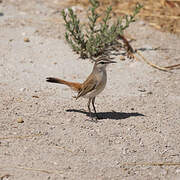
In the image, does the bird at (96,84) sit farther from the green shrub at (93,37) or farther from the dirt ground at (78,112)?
the green shrub at (93,37)

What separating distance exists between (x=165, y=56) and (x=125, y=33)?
1452mm

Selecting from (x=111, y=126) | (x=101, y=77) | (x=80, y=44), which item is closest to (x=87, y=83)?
(x=101, y=77)

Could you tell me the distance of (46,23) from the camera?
11.2 metres

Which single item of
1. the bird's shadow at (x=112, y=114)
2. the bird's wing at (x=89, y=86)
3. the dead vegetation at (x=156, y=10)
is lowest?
the bird's shadow at (x=112, y=114)

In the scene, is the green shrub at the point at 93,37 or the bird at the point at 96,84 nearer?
the bird at the point at 96,84

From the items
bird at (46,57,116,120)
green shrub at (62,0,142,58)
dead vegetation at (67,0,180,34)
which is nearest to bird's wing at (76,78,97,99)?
bird at (46,57,116,120)

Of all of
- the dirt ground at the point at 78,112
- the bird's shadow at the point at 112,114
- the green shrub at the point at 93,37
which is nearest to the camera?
the dirt ground at the point at 78,112

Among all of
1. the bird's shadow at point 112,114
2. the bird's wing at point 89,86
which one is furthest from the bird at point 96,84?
the bird's shadow at point 112,114

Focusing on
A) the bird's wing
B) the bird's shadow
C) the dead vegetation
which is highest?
the bird's wing

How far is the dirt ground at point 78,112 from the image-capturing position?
584 centimetres

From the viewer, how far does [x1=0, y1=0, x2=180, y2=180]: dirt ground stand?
584 cm

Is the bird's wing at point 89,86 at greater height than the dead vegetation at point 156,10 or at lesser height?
greater

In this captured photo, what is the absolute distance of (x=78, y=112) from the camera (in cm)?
752

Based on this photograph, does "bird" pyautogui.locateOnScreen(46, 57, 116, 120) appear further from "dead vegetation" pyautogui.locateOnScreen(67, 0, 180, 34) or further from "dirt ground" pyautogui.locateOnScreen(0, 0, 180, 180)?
"dead vegetation" pyautogui.locateOnScreen(67, 0, 180, 34)
